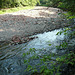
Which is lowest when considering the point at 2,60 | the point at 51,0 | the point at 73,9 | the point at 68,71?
the point at 2,60

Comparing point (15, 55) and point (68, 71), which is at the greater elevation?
point (68, 71)

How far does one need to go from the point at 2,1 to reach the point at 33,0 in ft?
27.6

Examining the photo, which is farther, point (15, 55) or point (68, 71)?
point (15, 55)

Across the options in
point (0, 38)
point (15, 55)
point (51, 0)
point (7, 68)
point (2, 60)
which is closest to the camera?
point (51, 0)

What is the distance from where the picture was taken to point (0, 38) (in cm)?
692

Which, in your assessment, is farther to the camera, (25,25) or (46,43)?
(25,25)

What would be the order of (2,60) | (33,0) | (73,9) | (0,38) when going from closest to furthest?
(73,9), (2,60), (0,38), (33,0)

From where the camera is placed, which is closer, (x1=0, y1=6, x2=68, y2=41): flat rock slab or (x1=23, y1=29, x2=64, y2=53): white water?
(x1=23, y1=29, x2=64, y2=53): white water

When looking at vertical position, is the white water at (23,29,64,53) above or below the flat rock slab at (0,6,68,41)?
below

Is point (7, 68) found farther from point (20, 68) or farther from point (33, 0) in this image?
point (33, 0)

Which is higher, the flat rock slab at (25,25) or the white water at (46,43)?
the flat rock slab at (25,25)

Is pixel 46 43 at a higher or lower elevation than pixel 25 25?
lower

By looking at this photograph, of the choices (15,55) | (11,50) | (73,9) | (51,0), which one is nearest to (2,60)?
(15,55)

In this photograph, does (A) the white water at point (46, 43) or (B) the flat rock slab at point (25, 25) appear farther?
(B) the flat rock slab at point (25, 25)
